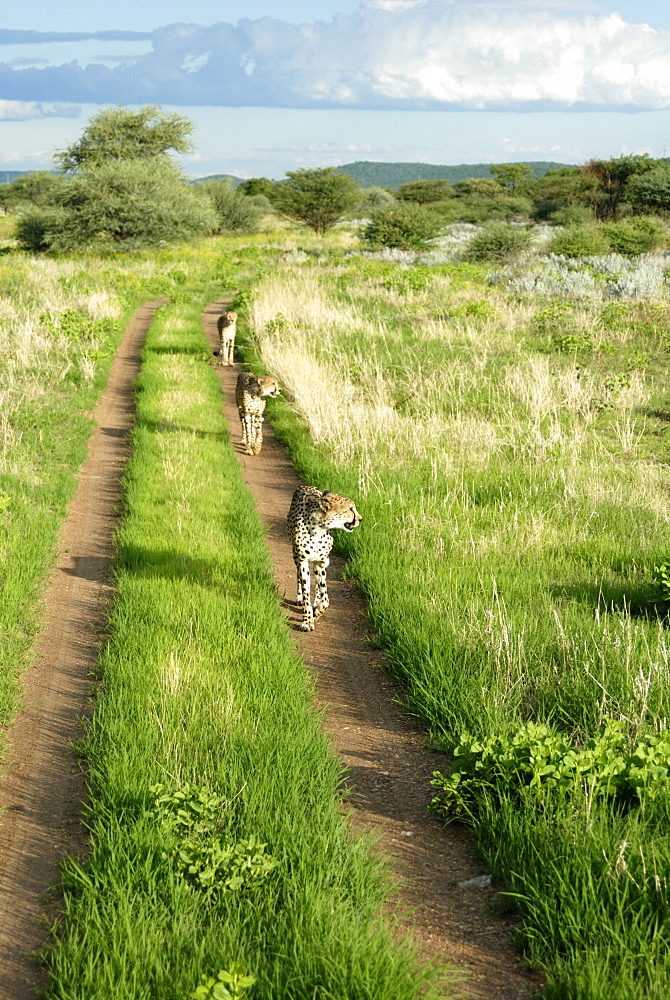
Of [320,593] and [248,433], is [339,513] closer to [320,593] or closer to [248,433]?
[320,593]

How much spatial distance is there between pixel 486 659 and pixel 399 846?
65.5 inches

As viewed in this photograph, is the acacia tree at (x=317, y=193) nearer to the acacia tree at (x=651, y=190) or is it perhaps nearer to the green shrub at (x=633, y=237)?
the acacia tree at (x=651, y=190)

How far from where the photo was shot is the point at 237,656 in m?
5.97

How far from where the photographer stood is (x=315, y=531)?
6.61 m

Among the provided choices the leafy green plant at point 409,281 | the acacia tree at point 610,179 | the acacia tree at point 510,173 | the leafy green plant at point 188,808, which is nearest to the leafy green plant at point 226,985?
the leafy green plant at point 188,808

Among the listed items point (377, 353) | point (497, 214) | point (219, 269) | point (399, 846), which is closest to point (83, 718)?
point (399, 846)

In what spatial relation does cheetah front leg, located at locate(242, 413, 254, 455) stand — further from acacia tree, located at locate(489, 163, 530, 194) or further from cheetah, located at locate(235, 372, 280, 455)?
acacia tree, located at locate(489, 163, 530, 194)

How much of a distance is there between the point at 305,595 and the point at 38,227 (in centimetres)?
3963

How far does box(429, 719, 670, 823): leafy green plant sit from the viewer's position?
425cm

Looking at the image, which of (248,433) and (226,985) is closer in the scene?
(226,985)

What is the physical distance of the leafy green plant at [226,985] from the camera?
307 centimetres

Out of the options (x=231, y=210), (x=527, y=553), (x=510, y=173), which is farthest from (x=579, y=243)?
(x=510, y=173)

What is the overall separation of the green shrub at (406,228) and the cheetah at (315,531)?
108ft

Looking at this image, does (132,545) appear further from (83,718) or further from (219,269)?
(219,269)
